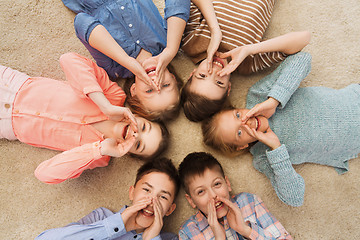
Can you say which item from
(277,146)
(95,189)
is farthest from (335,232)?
(95,189)

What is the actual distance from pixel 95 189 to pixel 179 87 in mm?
635

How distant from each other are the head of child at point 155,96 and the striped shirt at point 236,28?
8.1 inches

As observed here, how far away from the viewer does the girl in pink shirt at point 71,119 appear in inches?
37.4

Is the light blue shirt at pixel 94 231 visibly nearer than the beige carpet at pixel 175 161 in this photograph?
Yes

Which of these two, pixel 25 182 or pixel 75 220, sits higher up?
pixel 25 182

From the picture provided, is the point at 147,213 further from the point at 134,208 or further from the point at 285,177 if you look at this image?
the point at 285,177

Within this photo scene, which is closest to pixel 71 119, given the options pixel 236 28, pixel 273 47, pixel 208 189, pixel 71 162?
pixel 71 162

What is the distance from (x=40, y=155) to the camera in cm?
115

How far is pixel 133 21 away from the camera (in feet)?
3.31

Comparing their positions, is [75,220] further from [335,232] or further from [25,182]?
[335,232]

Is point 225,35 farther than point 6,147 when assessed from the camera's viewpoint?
No

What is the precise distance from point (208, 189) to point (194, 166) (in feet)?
0.35

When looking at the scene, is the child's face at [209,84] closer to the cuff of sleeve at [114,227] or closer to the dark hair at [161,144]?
the dark hair at [161,144]

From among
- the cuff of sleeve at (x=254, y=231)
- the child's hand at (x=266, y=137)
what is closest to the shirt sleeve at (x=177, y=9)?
the child's hand at (x=266, y=137)
